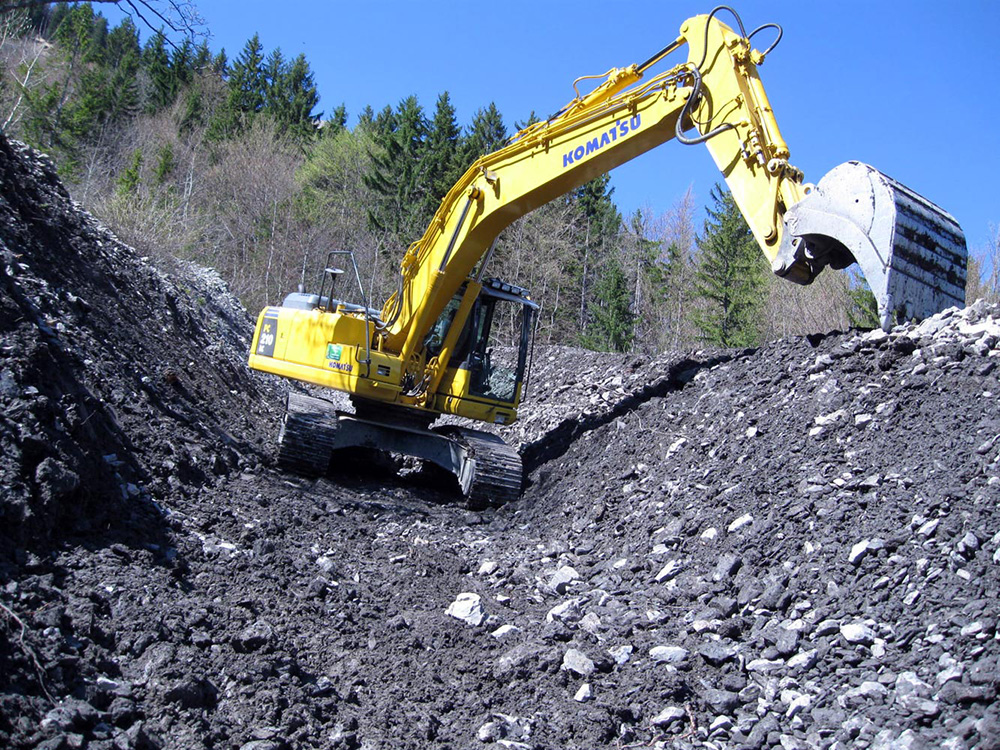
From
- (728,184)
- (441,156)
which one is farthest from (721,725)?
(441,156)

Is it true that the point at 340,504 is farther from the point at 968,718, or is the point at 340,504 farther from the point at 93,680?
the point at 968,718

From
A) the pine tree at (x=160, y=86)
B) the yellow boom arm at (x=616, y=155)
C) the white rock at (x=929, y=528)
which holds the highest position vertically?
the pine tree at (x=160, y=86)

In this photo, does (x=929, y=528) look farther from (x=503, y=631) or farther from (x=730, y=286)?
(x=730, y=286)

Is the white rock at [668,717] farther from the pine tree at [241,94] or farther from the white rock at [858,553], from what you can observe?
the pine tree at [241,94]

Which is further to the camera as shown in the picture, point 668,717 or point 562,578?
point 562,578

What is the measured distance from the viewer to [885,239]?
21.1 ft

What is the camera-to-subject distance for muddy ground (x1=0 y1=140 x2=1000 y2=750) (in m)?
3.72

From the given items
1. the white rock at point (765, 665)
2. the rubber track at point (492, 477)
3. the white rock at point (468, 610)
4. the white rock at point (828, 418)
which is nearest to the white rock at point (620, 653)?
the white rock at point (765, 665)

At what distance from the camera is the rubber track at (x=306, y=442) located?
28.0ft

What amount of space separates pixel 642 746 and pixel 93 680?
97.4 inches

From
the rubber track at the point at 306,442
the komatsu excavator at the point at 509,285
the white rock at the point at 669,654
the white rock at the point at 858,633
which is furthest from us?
the rubber track at the point at 306,442

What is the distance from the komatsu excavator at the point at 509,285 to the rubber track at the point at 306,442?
0.01 m

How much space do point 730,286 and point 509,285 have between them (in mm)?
19095

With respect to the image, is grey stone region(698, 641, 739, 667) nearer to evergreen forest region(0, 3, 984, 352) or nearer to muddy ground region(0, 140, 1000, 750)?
muddy ground region(0, 140, 1000, 750)
